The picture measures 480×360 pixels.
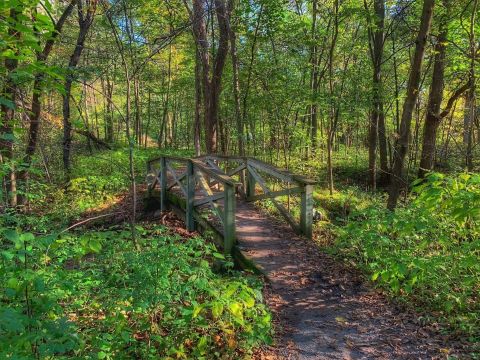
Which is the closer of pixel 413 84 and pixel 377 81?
pixel 413 84

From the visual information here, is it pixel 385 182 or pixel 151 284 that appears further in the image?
pixel 385 182

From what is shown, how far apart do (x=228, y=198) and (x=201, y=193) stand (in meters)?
3.42

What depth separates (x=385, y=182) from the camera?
1438cm

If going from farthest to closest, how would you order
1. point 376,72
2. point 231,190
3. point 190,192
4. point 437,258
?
1. point 376,72
2. point 190,192
3. point 231,190
4. point 437,258

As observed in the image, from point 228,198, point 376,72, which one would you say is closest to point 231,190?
point 228,198

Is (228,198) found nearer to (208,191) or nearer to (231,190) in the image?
(231,190)

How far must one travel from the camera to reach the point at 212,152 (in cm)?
1148

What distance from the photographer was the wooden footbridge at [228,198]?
19.9ft

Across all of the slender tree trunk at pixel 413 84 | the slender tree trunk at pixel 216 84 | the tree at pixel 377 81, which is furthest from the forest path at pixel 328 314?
the tree at pixel 377 81

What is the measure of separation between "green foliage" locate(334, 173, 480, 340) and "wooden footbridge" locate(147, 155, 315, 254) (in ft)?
3.86

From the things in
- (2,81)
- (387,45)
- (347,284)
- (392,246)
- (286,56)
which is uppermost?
(387,45)

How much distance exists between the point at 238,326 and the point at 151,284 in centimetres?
106

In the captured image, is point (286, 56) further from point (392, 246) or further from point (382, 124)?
point (392, 246)

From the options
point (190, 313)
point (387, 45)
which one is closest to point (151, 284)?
point (190, 313)
